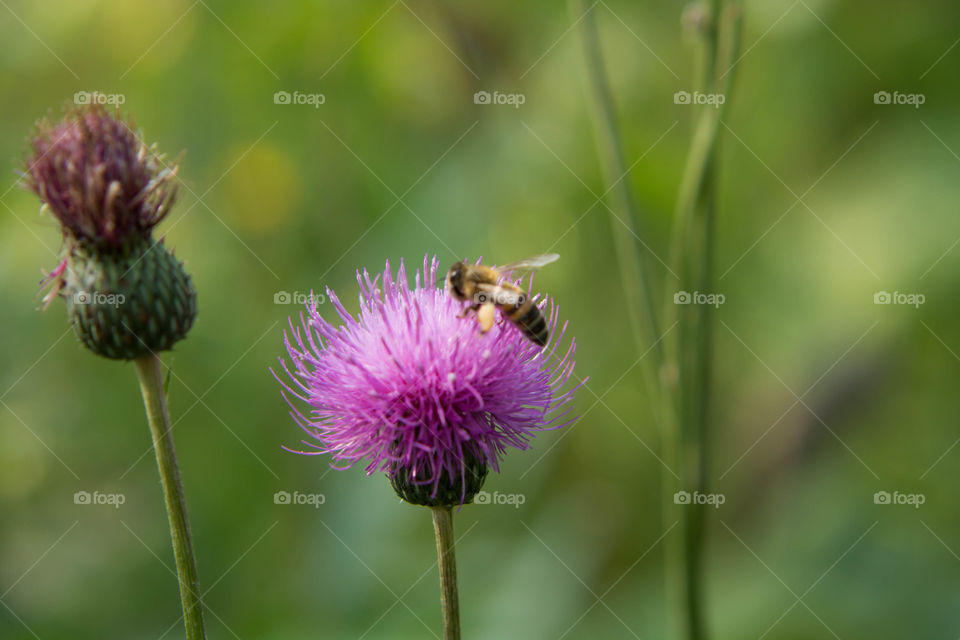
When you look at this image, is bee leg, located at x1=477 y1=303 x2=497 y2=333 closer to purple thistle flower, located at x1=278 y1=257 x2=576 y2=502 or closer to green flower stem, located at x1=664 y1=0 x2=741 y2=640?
purple thistle flower, located at x1=278 y1=257 x2=576 y2=502

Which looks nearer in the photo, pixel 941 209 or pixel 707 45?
pixel 707 45

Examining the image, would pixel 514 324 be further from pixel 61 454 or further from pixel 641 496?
pixel 61 454

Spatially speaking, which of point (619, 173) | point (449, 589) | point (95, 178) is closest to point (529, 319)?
point (619, 173)

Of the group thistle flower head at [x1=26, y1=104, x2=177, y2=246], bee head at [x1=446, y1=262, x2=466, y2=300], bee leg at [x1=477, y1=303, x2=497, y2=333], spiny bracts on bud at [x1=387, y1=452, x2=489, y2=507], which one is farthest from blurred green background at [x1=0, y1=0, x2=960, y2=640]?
thistle flower head at [x1=26, y1=104, x2=177, y2=246]

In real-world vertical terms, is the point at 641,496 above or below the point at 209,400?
below

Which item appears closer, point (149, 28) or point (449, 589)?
point (449, 589)

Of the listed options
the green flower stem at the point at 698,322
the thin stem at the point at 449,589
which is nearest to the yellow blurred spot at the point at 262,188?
the green flower stem at the point at 698,322

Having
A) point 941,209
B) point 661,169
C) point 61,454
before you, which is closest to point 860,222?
point 941,209

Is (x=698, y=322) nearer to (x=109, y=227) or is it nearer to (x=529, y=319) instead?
(x=529, y=319)
